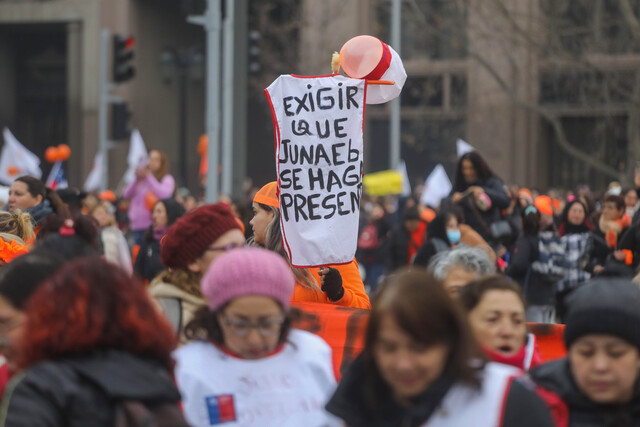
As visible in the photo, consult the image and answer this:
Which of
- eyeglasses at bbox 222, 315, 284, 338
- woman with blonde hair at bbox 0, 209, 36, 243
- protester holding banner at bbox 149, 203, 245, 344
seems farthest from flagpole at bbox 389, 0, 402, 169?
eyeglasses at bbox 222, 315, 284, 338

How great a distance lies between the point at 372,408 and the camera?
290 cm

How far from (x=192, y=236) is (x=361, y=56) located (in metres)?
2.58

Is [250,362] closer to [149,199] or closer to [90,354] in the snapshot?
[90,354]

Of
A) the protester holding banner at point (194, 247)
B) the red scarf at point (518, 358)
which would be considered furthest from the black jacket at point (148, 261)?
the red scarf at point (518, 358)

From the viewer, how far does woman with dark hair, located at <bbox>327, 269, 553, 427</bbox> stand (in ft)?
9.21

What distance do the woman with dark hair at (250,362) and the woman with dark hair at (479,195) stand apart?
7.74 metres

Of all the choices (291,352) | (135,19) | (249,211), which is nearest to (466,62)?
(135,19)

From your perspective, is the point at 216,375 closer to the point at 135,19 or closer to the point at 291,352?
the point at 291,352

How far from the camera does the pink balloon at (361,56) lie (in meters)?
6.58

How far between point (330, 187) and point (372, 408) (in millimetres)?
3673

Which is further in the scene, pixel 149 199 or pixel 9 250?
pixel 149 199

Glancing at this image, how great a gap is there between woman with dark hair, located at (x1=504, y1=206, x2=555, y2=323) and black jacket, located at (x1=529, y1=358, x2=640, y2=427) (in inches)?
302

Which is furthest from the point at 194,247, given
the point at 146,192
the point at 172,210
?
the point at 146,192

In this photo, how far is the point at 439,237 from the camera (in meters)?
9.70
